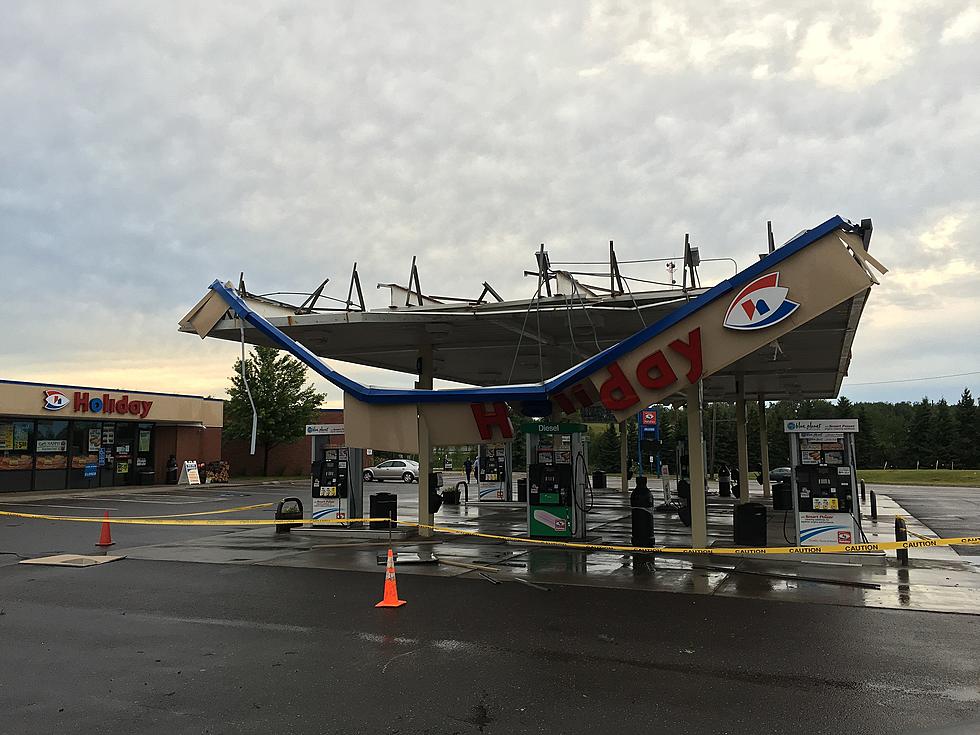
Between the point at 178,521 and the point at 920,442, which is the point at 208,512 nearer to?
the point at 178,521

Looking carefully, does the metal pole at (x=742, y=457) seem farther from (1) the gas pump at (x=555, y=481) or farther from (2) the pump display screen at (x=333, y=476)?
(2) the pump display screen at (x=333, y=476)

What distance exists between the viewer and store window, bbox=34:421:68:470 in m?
33.8

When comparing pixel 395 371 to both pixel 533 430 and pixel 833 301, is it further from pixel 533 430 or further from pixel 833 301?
pixel 833 301

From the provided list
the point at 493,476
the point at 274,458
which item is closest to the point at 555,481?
the point at 493,476

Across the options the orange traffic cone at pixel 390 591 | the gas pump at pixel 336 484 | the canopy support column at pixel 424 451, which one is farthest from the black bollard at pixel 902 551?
the gas pump at pixel 336 484

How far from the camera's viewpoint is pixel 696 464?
1406cm

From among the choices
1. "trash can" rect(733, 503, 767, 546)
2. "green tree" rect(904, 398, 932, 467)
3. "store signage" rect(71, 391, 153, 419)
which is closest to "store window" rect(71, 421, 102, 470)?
"store signage" rect(71, 391, 153, 419)

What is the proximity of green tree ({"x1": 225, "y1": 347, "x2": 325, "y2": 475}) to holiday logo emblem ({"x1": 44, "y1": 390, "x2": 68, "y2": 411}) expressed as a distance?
1357 centimetres

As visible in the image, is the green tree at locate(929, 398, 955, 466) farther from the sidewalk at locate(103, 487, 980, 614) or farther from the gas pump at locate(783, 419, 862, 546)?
the gas pump at locate(783, 419, 862, 546)

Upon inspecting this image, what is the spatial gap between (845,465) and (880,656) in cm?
725

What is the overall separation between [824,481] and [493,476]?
16438mm

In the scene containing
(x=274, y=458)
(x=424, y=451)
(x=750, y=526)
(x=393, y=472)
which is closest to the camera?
(x=750, y=526)

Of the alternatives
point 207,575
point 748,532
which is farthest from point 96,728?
A: point 748,532

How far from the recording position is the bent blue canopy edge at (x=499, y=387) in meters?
12.2
